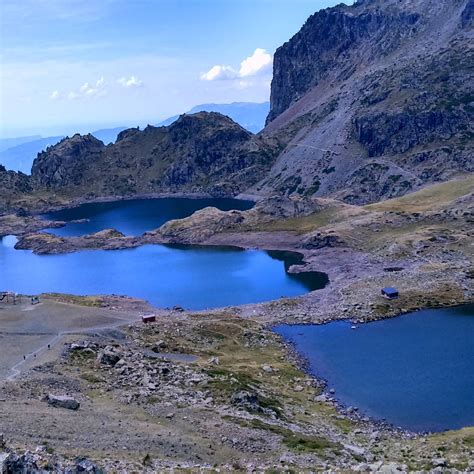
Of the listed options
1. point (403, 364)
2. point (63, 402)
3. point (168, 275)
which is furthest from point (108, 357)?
point (168, 275)

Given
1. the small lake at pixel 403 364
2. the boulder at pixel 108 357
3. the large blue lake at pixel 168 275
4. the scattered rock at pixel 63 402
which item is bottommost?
the small lake at pixel 403 364

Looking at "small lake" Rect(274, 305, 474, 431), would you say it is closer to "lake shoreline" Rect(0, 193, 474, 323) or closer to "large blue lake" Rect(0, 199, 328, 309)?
"lake shoreline" Rect(0, 193, 474, 323)

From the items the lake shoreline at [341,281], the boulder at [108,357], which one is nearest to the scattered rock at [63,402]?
the boulder at [108,357]

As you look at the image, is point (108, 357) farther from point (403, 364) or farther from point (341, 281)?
point (341, 281)

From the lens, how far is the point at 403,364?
7962 cm

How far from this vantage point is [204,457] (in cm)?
4519

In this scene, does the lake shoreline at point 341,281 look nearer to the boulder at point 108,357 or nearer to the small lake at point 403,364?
the small lake at point 403,364

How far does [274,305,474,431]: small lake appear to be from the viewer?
6581cm

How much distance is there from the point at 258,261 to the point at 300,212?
33535 millimetres

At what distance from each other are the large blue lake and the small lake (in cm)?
2955

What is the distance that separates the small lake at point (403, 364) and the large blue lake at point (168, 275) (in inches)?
1163

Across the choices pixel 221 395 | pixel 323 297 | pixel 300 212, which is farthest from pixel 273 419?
pixel 300 212

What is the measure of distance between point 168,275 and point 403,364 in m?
78.3

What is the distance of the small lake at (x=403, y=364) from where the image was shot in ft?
216
